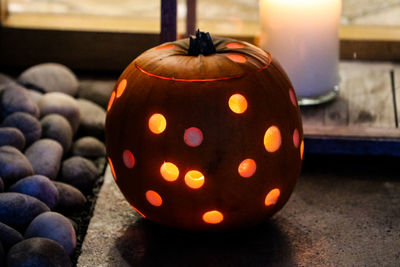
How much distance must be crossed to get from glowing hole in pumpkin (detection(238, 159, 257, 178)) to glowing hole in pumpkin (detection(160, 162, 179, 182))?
0.18 meters

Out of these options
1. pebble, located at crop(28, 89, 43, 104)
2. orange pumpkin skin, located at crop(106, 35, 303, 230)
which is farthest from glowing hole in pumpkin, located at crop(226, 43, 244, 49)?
pebble, located at crop(28, 89, 43, 104)

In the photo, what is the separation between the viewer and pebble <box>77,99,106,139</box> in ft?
9.09

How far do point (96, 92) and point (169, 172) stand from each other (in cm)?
137

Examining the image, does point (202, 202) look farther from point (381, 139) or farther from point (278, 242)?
point (381, 139)

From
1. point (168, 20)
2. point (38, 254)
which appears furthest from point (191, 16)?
point (38, 254)

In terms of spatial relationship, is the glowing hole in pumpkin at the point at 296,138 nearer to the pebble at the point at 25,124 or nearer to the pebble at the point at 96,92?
the pebble at the point at 25,124

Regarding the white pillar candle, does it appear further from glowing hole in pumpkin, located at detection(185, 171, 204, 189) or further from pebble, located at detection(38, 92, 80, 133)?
glowing hole in pumpkin, located at detection(185, 171, 204, 189)

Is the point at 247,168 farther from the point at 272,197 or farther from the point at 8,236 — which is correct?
the point at 8,236

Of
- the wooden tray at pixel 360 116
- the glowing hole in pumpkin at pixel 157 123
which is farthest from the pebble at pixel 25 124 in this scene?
the wooden tray at pixel 360 116

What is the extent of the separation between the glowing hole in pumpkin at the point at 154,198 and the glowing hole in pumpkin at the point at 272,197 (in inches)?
12.3

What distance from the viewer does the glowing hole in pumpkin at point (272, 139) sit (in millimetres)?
1808

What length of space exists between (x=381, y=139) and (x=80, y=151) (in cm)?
119

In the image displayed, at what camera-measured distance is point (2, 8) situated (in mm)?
3359

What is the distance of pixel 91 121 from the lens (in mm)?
2783
